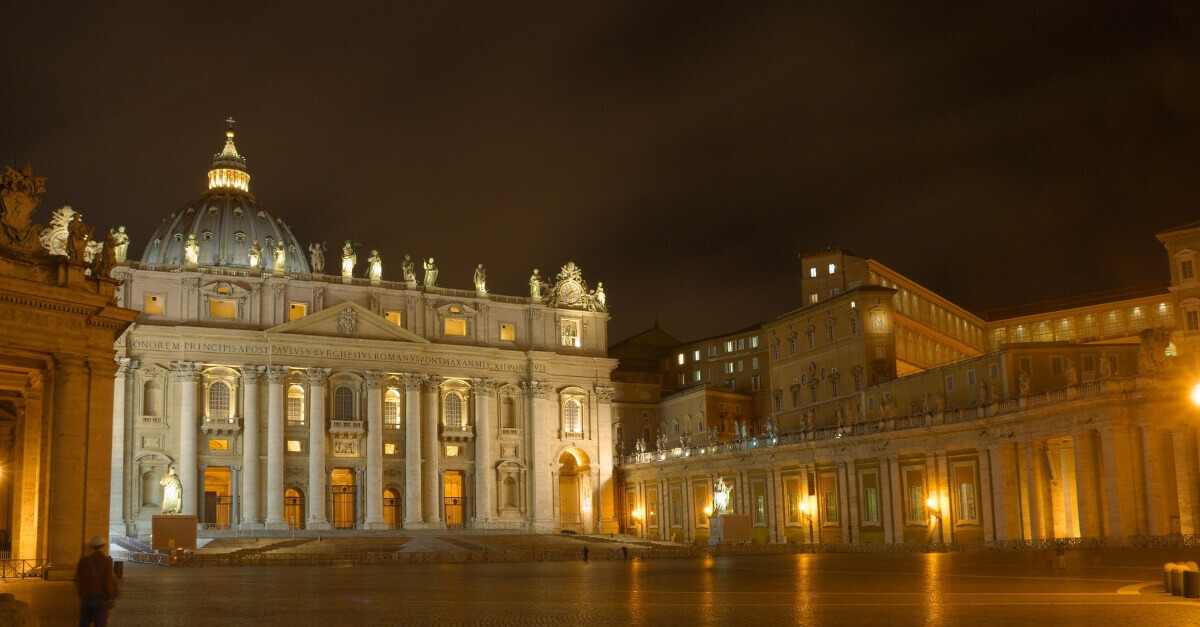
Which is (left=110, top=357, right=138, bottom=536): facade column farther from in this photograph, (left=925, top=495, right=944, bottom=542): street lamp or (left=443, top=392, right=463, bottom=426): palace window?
(left=925, top=495, right=944, bottom=542): street lamp

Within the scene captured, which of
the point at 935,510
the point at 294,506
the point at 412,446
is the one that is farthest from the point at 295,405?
the point at 935,510

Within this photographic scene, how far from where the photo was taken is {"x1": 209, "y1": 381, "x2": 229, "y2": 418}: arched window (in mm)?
76062

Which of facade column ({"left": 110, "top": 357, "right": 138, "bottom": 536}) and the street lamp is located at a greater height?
facade column ({"left": 110, "top": 357, "right": 138, "bottom": 536})

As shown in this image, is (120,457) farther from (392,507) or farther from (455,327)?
(455,327)

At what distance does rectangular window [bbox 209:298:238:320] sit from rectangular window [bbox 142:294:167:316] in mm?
2889

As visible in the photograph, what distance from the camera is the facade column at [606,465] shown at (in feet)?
287

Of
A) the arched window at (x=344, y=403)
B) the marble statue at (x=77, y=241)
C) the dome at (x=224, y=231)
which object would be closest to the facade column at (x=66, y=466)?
the marble statue at (x=77, y=241)

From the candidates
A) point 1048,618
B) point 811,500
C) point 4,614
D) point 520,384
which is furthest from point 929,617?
point 520,384

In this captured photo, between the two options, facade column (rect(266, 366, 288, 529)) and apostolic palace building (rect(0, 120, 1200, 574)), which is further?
facade column (rect(266, 366, 288, 529))

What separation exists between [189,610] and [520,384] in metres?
63.9

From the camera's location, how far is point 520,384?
3403 inches

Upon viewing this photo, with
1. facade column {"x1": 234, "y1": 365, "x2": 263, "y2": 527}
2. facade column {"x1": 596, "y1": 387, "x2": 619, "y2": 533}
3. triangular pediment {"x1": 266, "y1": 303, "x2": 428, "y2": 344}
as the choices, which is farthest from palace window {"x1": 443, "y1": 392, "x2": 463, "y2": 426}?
facade column {"x1": 234, "y1": 365, "x2": 263, "y2": 527}

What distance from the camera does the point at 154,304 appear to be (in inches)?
2958

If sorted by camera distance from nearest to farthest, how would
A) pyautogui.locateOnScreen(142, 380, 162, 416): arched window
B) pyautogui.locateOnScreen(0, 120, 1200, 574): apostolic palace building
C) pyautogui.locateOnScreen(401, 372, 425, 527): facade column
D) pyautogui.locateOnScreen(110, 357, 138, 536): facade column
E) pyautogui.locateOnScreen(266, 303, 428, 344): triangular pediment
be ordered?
pyautogui.locateOnScreen(0, 120, 1200, 574): apostolic palace building
pyautogui.locateOnScreen(110, 357, 138, 536): facade column
pyautogui.locateOnScreen(142, 380, 162, 416): arched window
pyautogui.locateOnScreen(266, 303, 428, 344): triangular pediment
pyautogui.locateOnScreen(401, 372, 425, 527): facade column
